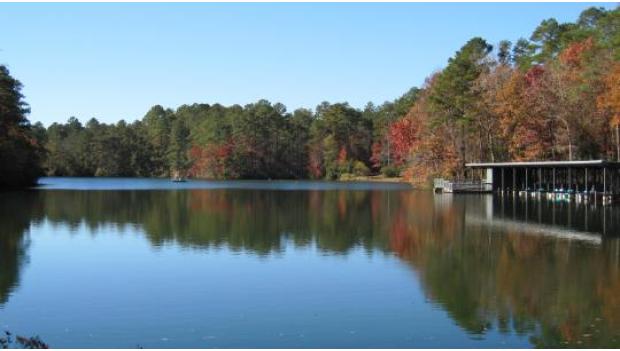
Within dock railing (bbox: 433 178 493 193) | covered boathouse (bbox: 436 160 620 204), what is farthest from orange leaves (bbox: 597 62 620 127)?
dock railing (bbox: 433 178 493 193)

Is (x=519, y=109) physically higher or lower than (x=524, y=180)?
higher

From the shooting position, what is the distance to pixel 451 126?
62.1 meters

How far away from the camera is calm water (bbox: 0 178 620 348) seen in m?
11.9

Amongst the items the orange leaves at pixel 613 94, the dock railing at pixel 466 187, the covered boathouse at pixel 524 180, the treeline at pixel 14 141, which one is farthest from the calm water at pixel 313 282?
the treeline at pixel 14 141

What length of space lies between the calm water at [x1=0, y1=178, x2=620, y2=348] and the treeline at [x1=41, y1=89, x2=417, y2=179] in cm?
7490

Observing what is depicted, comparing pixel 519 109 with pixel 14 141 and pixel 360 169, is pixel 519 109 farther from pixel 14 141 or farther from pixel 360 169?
pixel 360 169

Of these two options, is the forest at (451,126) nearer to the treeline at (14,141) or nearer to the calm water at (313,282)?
the treeline at (14,141)

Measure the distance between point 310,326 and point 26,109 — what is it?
62.2 meters

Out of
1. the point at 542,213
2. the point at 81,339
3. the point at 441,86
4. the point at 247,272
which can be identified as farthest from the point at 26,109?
the point at 81,339

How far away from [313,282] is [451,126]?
47.7 meters

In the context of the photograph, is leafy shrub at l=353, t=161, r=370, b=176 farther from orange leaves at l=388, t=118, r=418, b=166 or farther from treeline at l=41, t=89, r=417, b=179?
orange leaves at l=388, t=118, r=418, b=166

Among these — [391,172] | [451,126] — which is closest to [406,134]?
[451,126]

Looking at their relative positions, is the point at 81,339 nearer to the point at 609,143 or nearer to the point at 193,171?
the point at 609,143

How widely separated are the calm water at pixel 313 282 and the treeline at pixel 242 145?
74.9m
